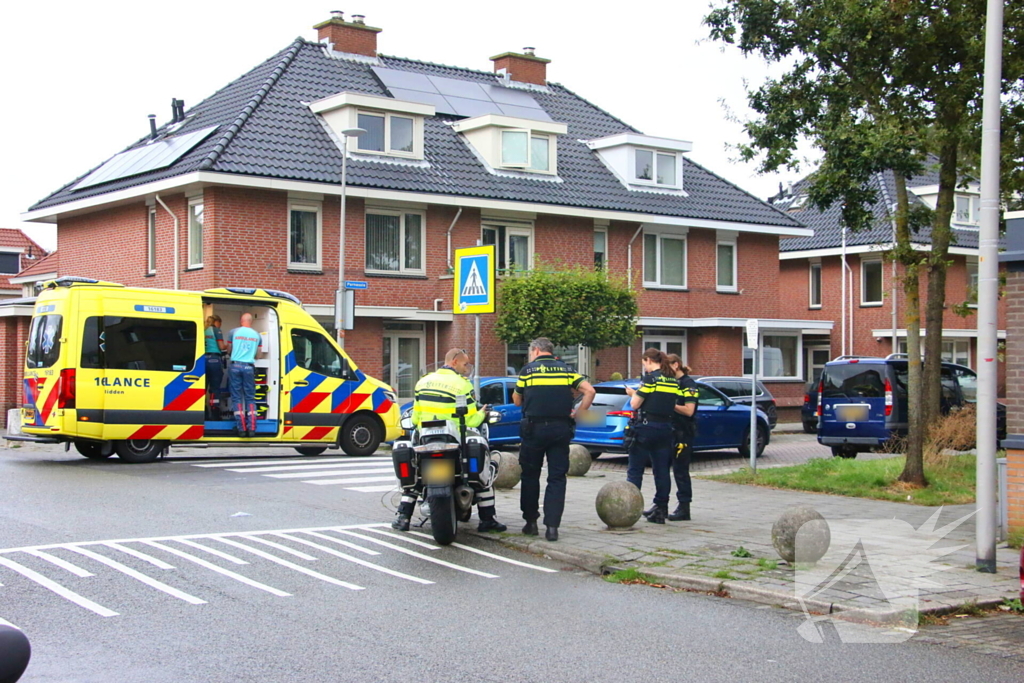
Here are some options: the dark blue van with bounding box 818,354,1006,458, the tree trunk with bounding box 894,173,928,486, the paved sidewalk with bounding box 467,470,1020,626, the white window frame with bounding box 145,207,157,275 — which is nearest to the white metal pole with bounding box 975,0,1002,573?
the paved sidewalk with bounding box 467,470,1020,626

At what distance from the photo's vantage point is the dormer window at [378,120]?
27.3m

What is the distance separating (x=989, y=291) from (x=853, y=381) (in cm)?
1141

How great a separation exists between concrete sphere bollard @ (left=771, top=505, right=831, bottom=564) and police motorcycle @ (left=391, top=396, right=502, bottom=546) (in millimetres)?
2851

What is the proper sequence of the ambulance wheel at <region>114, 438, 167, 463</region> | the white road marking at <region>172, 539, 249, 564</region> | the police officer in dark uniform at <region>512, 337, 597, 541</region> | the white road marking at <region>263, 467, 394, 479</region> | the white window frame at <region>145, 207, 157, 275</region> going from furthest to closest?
the white window frame at <region>145, 207, 157, 275</region> < the ambulance wheel at <region>114, 438, 167, 463</region> < the white road marking at <region>263, 467, 394, 479</region> < the police officer in dark uniform at <region>512, 337, 597, 541</region> < the white road marking at <region>172, 539, 249, 564</region>

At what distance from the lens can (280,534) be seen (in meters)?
10.4

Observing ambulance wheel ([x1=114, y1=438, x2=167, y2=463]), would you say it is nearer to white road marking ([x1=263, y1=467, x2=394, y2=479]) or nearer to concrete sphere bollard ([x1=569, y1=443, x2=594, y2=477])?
white road marking ([x1=263, y1=467, x2=394, y2=479])

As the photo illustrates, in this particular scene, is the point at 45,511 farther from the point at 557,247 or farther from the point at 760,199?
the point at 760,199

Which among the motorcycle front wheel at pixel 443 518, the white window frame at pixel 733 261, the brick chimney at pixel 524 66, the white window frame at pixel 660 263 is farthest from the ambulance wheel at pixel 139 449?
the brick chimney at pixel 524 66

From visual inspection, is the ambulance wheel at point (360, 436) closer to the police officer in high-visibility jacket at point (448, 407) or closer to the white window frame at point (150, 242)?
the police officer in high-visibility jacket at point (448, 407)

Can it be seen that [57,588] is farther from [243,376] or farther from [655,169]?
[655,169]

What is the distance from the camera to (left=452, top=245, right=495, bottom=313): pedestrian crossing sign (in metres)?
13.2

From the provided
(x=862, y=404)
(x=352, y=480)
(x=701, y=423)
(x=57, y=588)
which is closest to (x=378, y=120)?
(x=701, y=423)

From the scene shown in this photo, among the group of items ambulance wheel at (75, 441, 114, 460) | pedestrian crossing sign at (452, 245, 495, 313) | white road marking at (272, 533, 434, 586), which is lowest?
white road marking at (272, 533, 434, 586)

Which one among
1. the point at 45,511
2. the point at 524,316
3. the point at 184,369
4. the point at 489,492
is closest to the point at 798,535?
the point at 489,492
